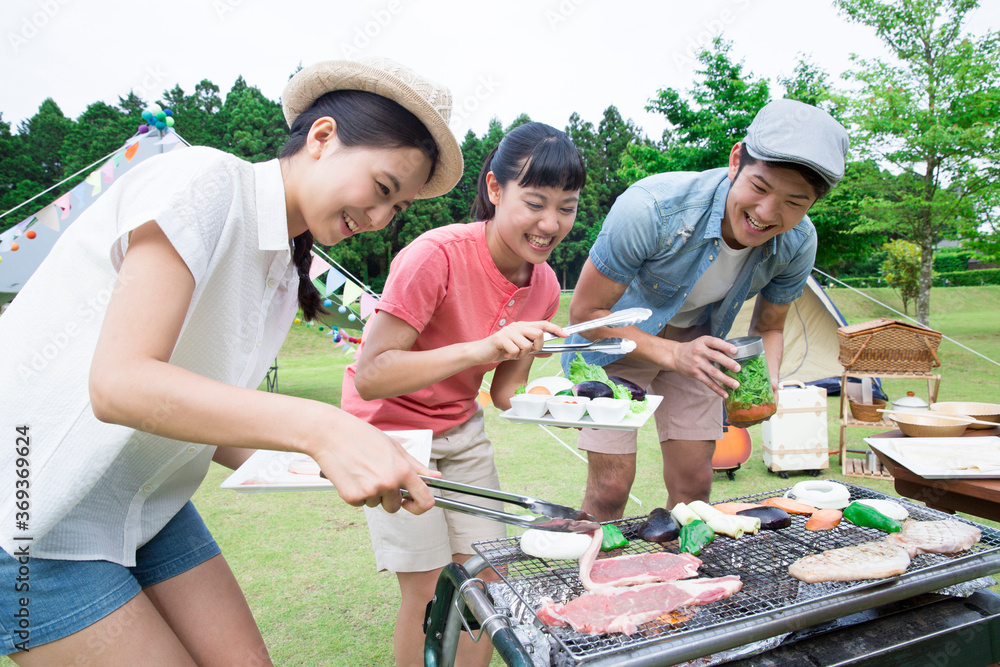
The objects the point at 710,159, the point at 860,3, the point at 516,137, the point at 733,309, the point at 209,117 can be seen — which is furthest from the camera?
the point at 209,117

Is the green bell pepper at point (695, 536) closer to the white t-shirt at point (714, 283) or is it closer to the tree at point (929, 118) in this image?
the white t-shirt at point (714, 283)

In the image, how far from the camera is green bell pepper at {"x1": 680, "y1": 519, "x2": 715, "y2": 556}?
1.99 m

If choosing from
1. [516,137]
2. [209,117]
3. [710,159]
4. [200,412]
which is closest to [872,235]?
[710,159]

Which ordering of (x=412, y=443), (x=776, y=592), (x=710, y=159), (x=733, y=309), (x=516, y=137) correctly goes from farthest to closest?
(x=710, y=159), (x=733, y=309), (x=516, y=137), (x=412, y=443), (x=776, y=592)

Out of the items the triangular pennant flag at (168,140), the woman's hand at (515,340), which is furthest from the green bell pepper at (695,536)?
the triangular pennant flag at (168,140)

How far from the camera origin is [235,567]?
3818 mm

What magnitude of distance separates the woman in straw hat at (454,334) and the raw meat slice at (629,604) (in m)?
0.69

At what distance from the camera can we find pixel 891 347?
5.70m

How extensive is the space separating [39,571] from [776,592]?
184cm

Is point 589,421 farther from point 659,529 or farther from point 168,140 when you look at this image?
point 168,140

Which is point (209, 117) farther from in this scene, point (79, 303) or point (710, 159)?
point (79, 303)

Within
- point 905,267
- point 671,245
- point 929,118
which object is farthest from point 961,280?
point 671,245

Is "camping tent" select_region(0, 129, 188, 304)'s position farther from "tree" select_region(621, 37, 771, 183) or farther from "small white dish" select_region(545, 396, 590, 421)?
"tree" select_region(621, 37, 771, 183)

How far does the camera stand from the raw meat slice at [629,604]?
1.52 metres
